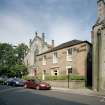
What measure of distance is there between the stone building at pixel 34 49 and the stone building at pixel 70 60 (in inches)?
266

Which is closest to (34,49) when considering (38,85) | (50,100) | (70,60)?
(70,60)

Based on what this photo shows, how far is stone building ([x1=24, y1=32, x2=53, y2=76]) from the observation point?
55.7 metres

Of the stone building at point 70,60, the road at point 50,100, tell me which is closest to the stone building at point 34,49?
the stone building at point 70,60

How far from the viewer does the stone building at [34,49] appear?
55.7m

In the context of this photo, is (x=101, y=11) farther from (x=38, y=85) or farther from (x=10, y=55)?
(x=10, y=55)

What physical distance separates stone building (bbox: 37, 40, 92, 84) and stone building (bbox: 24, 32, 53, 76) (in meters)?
6.77

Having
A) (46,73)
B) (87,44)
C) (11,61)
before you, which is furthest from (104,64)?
(11,61)

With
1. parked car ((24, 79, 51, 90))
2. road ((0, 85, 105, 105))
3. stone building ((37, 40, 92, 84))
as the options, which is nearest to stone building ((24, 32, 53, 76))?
stone building ((37, 40, 92, 84))

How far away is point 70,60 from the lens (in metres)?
40.5

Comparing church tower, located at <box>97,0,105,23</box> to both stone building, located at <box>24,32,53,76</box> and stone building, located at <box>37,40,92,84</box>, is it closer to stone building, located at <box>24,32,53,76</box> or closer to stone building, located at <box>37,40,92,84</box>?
stone building, located at <box>37,40,92,84</box>

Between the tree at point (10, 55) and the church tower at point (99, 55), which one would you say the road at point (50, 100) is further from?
the tree at point (10, 55)

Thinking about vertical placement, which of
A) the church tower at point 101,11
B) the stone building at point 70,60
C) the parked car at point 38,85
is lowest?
the parked car at point 38,85

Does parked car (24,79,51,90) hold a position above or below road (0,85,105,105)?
above

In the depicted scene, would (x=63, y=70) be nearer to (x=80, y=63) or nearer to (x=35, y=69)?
(x=80, y=63)
